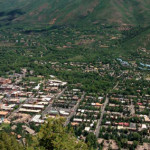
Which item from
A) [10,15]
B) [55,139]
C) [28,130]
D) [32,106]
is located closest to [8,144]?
[28,130]

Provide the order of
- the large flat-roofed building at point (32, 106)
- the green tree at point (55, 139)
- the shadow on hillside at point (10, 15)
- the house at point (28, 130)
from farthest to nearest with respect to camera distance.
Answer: the shadow on hillside at point (10, 15) < the large flat-roofed building at point (32, 106) < the house at point (28, 130) < the green tree at point (55, 139)

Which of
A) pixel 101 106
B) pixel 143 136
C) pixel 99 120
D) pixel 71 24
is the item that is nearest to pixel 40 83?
pixel 101 106

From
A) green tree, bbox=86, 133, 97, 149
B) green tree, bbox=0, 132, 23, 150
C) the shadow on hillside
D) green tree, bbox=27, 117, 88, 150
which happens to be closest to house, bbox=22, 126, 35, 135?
green tree, bbox=86, 133, 97, 149

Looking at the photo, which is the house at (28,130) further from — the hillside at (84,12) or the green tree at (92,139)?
the hillside at (84,12)

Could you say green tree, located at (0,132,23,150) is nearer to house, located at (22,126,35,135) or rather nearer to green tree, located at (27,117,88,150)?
house, located at (22,126,35,135)

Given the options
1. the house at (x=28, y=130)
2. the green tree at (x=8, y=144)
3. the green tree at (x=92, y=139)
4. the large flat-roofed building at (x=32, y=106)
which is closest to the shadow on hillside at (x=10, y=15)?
the large flat-roofed building at (x=32, y=106)

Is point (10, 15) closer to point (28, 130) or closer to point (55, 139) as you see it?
point (28, 130)

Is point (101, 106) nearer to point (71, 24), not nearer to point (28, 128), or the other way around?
point (28, 128)

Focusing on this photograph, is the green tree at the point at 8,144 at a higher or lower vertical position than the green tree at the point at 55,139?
lower
